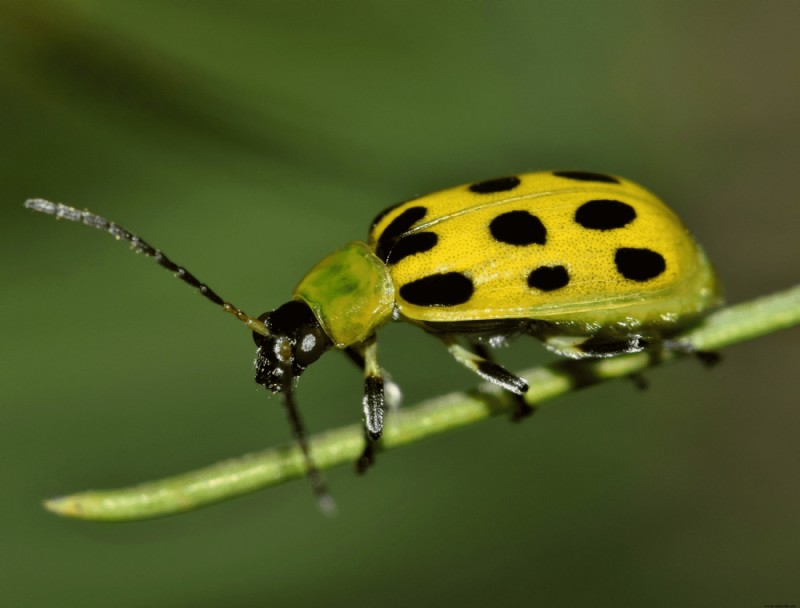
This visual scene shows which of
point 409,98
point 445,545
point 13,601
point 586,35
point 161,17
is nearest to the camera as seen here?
point 13,601

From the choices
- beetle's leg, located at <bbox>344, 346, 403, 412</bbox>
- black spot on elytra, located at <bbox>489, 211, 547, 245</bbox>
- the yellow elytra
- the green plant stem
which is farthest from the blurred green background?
the green plant stem

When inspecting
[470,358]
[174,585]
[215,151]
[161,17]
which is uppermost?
[161,17]

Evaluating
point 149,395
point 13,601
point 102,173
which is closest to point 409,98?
point 102,173

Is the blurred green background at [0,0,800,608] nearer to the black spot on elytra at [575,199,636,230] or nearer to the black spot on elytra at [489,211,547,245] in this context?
the black spot on elytra at [489,211,547,245]

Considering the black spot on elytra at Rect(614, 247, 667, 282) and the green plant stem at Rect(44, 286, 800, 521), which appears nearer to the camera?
→ the green plant stem at Rect(44, 286, 800, 521)

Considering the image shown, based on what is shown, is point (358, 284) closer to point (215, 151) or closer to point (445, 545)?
point (215, 151)

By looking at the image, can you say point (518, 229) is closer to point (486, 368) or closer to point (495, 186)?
point (495, 186)

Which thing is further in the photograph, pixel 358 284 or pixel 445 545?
pixel 445 545

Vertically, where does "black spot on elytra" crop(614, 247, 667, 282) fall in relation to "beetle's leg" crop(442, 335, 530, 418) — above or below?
above
